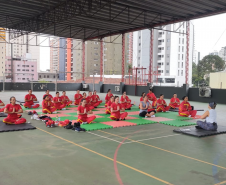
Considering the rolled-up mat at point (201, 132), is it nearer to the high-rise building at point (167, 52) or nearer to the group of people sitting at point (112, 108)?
the group of people sitting at point (112, 108)

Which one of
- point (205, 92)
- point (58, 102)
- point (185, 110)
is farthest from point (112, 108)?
point (205, 92)

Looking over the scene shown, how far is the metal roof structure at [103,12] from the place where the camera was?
58.9 feet

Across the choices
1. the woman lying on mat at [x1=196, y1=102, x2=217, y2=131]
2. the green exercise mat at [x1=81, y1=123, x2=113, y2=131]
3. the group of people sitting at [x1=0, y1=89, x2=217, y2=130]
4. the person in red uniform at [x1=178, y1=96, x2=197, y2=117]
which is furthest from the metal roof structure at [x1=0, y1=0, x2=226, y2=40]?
the woman lying on mat at [x1=196, y1=102, x2=217, y2=131]

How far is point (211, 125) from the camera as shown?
9.15 metres

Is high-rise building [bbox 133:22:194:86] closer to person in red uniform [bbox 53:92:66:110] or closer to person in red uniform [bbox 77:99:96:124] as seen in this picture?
person in red uniform [bbox 53:92:66:110]

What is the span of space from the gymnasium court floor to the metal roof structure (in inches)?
428

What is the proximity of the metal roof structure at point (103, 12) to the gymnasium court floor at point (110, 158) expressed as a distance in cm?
1086

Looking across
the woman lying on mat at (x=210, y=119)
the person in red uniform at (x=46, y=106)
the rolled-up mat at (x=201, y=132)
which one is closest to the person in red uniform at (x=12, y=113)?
the person in red uniform at (x=46, y=106)

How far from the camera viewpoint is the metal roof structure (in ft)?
58.9

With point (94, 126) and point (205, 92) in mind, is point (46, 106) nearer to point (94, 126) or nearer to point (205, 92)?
point (94, 126)

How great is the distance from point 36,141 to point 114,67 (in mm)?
71894

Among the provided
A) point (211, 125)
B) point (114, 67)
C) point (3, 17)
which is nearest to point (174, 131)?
point (211, 125)

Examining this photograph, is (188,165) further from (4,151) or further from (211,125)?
(4,151)

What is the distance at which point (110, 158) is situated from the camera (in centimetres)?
614
